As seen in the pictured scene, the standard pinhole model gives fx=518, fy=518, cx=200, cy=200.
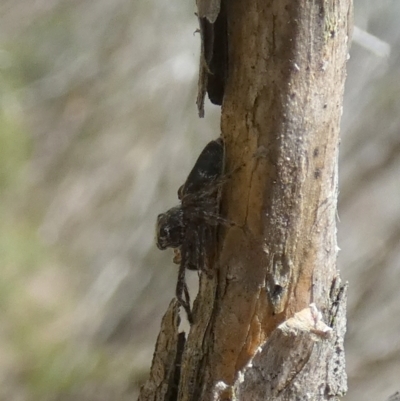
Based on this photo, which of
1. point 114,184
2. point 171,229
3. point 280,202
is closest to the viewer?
point 280,202

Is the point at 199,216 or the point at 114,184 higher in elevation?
the point at 114,184

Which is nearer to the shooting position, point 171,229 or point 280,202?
point 280,202

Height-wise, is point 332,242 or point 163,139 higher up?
point 163,139

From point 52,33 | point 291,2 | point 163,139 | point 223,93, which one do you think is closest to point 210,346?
point 223,93

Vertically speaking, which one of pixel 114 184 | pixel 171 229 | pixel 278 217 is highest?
pixel 114 184

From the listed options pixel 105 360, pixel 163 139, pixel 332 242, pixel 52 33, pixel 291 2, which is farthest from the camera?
pixel 105 360

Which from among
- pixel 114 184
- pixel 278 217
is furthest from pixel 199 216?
pixel 114 184

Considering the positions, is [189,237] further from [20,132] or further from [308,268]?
[20,132]

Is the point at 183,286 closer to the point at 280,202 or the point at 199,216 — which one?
the point at 199,216
